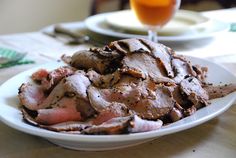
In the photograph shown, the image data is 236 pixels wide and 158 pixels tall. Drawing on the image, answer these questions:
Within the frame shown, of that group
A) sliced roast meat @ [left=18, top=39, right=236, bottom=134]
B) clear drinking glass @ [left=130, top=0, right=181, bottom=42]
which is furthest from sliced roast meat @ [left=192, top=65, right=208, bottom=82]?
clear drinking glass @ [left=130, top=0, right=181, bottom=42]

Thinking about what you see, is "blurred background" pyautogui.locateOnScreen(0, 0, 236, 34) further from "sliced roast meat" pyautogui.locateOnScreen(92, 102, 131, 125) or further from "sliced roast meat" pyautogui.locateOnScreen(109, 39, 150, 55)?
"sliced roast meat" pyautogui.locateOnScreen(92, 102, 131, 125)

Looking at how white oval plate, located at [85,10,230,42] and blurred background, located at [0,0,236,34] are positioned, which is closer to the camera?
white oval plate, located at [85,10,230,42]

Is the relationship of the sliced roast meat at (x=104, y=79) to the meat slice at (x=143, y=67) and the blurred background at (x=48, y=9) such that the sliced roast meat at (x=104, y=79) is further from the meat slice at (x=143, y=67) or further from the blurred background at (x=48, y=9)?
the blurred background at (x=48, y=9)

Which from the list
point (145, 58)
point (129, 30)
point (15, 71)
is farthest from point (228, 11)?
point (145, 58)

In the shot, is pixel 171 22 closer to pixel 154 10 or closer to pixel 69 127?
pixel 154 10

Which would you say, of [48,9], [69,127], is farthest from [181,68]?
[48,9]

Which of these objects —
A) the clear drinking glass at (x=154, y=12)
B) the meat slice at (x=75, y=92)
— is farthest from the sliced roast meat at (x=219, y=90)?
the clear drinking glass at (x=154, y=12)
